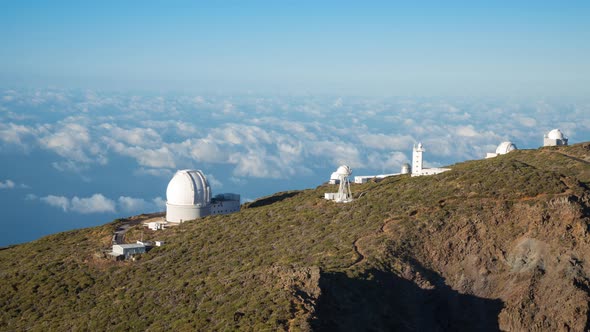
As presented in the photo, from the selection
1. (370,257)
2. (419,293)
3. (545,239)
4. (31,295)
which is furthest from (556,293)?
(31,295)

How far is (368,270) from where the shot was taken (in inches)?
1282

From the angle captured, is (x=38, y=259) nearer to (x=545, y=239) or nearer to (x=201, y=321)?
(x=201, y=321)

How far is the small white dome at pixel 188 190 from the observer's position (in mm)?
54906

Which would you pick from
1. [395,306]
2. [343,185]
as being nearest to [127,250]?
[343,185]

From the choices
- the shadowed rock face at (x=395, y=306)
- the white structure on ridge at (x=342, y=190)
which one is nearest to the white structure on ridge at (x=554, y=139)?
the white structure on ridge at (x=342, y=190)

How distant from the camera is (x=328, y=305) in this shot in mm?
27891

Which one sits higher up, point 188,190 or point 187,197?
point 188,190

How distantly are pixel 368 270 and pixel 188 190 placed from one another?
1004 inches

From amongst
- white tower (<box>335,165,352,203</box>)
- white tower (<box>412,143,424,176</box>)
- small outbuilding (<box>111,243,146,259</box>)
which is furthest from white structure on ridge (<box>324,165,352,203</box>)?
white tower (<box>412,143,424,176</box>)

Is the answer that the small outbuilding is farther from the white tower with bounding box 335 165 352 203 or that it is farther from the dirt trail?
the dirt trail

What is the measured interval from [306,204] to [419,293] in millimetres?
20128

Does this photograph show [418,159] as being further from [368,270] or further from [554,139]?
[368,270]

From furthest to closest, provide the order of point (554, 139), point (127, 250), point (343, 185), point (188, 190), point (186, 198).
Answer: point (554, 139) < point (186, 198) < point (188, 190) < point (343, 185) < point (127, 250)

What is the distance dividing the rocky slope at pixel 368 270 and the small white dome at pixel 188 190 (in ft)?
22.0
